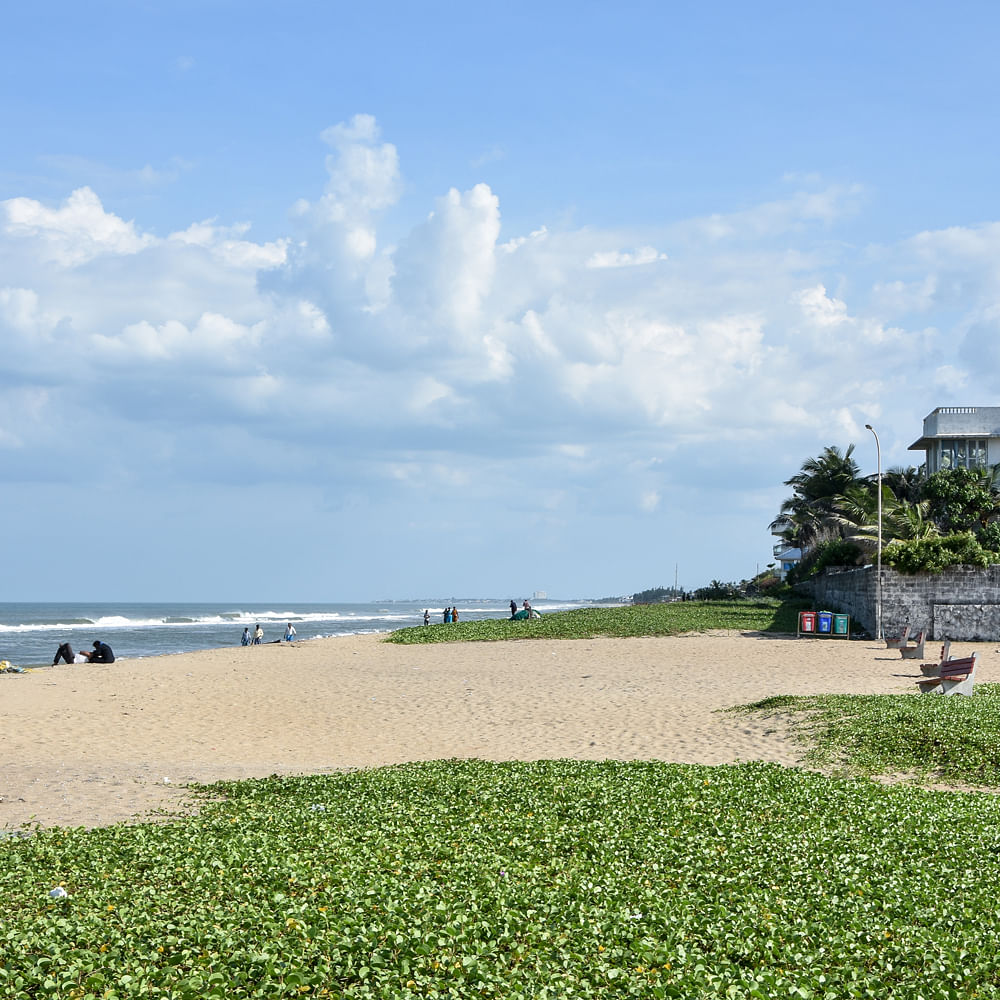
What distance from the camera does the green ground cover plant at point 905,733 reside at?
14019 millimetres

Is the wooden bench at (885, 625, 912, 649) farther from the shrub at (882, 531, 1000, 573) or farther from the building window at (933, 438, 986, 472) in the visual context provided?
the building window at (933, 438, 986, 472)

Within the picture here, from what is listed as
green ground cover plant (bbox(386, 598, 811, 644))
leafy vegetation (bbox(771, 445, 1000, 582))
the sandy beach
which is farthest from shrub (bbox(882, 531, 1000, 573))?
green ground cover plant (bbox(386, 598, 811, 644))

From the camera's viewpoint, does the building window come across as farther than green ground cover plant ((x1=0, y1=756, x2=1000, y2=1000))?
Yes

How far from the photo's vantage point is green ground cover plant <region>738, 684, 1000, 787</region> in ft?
46.0

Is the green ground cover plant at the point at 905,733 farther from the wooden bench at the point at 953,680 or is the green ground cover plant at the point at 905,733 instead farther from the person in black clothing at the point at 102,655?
the person in black clothing at the point at 102,655

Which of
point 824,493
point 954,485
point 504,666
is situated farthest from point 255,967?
point 824,493

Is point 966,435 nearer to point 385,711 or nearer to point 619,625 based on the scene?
point 619,625

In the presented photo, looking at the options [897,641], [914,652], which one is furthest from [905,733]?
[897,641]

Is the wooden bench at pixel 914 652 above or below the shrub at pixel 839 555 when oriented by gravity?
below

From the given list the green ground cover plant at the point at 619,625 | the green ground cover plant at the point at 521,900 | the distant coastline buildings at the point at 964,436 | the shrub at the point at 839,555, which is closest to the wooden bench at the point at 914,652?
the green ground cover plant at the point at 619,625

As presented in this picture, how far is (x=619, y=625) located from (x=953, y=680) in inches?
977

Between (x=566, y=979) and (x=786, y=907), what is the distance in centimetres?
225

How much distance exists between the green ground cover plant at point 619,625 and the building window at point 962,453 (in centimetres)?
2251

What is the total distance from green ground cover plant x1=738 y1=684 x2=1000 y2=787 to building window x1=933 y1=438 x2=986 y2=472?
2084 inches
